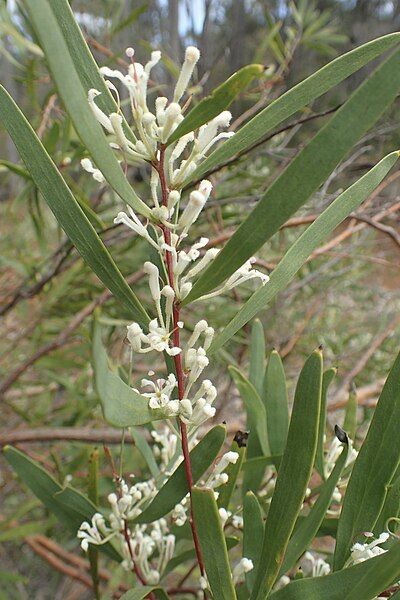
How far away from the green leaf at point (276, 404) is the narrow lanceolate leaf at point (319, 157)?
0.52ft

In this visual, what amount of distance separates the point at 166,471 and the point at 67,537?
2.05 feet

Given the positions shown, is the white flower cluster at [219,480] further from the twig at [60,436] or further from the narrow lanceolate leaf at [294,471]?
the twig at [60,436]

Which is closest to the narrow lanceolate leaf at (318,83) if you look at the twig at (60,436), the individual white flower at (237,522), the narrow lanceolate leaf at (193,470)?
the narrow lanceolate leaf at (193,470)

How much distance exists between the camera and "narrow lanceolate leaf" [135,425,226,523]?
28 centimetres

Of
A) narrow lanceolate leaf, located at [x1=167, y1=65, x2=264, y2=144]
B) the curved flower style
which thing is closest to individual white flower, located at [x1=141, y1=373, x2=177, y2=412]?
the curved flower style

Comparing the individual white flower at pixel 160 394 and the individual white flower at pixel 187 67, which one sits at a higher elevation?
the individual white flower at pixel 187 67

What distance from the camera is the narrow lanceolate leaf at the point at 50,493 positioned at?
0.35m

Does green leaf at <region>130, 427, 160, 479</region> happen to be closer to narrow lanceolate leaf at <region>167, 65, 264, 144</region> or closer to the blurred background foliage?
the blurred background foliage

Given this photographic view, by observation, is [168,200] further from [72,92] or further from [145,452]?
[145,452]

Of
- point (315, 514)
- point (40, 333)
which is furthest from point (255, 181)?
point (315, 514)

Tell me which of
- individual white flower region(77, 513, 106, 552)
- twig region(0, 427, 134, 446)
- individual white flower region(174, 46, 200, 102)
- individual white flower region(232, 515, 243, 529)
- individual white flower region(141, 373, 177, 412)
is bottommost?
twig region(0, 427, 134, 446)

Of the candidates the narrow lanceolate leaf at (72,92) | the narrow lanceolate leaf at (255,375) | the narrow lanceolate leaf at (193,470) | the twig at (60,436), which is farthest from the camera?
the twig at (60,436)

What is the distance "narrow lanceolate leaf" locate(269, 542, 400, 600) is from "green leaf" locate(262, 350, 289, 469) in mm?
120

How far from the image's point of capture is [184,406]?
251 mm
